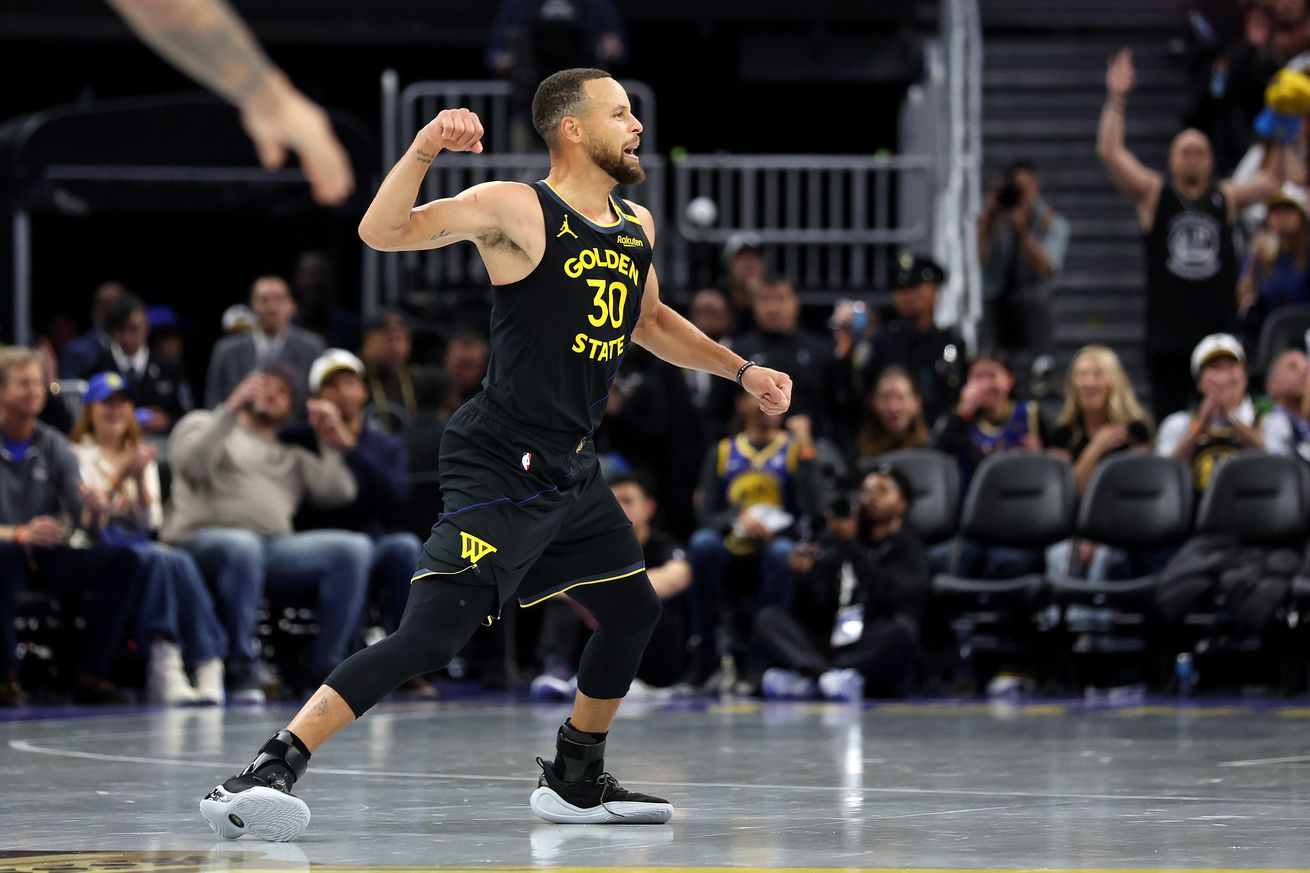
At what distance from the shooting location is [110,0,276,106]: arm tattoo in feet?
13.8

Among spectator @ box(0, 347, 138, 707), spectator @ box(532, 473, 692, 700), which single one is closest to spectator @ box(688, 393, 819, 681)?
spectator @ box(532, 473, 692, 700)

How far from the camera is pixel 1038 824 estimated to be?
6.39 meters

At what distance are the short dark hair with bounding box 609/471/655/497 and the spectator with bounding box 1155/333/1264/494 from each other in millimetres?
2942

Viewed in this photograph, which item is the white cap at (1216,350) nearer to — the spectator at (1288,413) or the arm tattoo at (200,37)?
the spectator at (1288,413)

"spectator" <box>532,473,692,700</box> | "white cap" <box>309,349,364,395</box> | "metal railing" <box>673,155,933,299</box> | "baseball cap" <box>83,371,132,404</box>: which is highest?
"metal railing" <box>673,155,933,299</box>

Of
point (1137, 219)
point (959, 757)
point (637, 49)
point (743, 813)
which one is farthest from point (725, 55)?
point (743, 813)

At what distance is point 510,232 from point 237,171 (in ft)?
37.4

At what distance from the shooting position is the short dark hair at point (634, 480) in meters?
12.3

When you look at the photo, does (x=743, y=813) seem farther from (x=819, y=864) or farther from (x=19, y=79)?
(x=19, y=79)

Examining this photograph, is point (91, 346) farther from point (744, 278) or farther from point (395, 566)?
point (744, 278)

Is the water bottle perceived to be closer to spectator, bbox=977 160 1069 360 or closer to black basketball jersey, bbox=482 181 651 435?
spectator, bbox=977 160 1069 360

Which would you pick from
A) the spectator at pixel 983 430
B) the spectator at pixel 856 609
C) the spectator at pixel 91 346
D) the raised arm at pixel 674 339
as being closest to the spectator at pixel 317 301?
the spectator at pixel 91 346

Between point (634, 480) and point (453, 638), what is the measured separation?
618 cm

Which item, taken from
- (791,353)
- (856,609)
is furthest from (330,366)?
(856,609)
